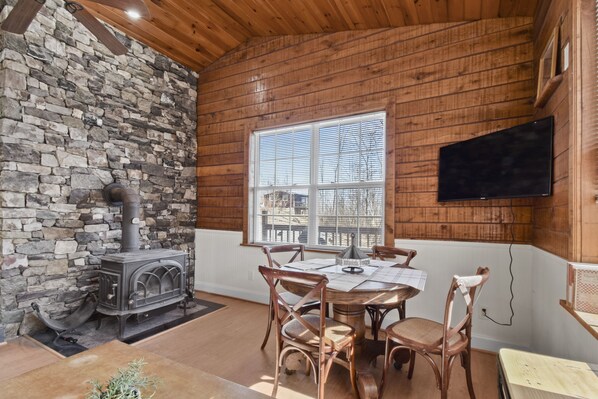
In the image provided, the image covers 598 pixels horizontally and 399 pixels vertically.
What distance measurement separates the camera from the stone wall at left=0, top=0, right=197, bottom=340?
2.85 meters

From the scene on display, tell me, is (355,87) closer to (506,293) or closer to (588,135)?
(588,135)

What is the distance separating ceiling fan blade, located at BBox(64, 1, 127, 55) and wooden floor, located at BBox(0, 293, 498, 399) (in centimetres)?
260

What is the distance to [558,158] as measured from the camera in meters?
2.01

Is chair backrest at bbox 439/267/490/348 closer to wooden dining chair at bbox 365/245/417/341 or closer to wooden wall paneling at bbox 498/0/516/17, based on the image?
wooden dining chair at bbox 365/245/417/341

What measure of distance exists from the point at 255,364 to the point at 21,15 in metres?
3.03

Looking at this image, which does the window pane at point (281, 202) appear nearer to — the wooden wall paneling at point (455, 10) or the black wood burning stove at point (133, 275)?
the black wood burning stove at point (133, 275)

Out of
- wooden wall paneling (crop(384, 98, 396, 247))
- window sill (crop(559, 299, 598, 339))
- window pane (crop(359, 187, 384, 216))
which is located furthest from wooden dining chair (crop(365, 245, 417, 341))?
window sill (crop(559, 299, 598, 339))

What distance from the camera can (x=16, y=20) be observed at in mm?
2037

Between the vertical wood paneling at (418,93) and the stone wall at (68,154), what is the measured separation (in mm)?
1196

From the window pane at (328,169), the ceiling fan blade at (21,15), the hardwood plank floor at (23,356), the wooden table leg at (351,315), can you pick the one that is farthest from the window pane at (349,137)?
the hardwood plank floor at (23,356)

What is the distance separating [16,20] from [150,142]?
2.09 m

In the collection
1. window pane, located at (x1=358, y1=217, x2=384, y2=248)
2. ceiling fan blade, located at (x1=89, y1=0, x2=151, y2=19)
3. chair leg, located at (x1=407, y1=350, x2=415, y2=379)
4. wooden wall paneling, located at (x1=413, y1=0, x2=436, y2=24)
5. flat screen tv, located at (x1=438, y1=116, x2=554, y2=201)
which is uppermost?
wooden wall paneling, located at (x1=413, y1=0, x2=436, y2=24)

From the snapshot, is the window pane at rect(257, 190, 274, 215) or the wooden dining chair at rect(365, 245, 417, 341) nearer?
the wooden dining chair at rect(365, 245, 417, 341)

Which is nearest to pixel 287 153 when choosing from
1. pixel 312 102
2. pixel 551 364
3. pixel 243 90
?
pixel 312 102
